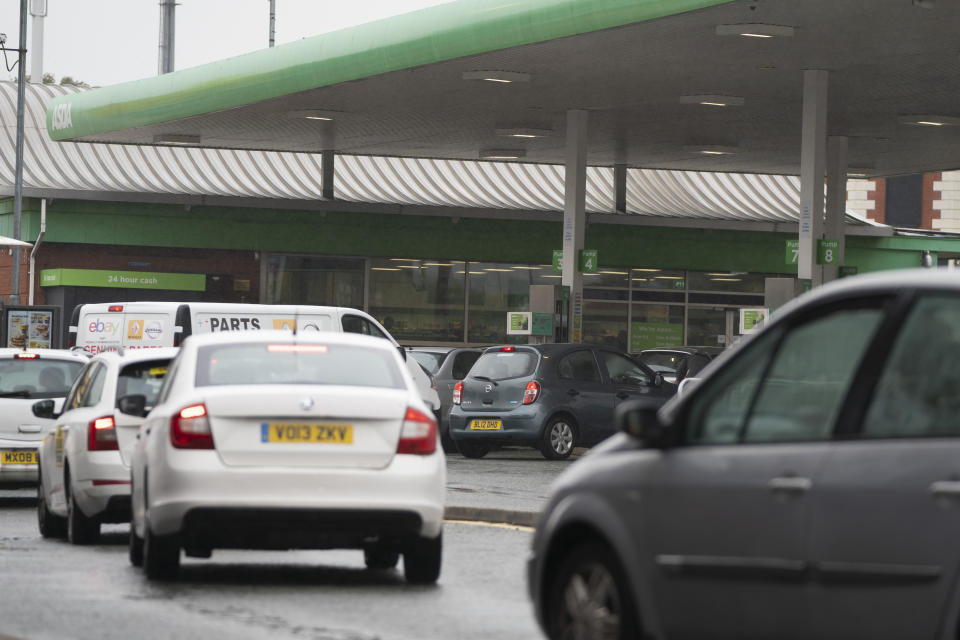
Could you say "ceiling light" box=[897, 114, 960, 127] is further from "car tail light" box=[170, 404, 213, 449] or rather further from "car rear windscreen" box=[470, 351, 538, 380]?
"car tail light" box=[170, 404, 213, 449]

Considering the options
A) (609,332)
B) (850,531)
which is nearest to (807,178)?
(609,332)

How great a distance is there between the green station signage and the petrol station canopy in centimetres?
309

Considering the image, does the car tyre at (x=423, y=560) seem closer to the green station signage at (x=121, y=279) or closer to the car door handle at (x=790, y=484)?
the car door handle at (x=790, y=484)

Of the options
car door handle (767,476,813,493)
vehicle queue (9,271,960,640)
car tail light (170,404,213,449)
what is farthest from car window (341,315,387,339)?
car door handle (767,476,813,493)

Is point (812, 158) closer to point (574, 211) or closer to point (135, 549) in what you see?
point (574, 211)

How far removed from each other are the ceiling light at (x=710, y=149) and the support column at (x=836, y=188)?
9.35 ft

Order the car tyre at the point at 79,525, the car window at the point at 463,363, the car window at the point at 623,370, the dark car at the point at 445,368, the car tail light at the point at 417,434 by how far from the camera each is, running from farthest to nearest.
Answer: the car window at the point at 463,363
the dark car at the point at 445,368
the car window at the point at 623,370
the car tyre at the point at 79,525
the car tail light at the point at 417,434

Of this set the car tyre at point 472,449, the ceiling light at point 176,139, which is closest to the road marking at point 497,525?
the car tyre at point 472,449

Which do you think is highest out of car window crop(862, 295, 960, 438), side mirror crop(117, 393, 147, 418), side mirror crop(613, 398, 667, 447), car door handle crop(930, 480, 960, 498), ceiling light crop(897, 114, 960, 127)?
ceiling light crop(897, 114, 960, 127)

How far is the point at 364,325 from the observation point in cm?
2430

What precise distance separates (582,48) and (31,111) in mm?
21675

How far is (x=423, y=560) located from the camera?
10414 mm

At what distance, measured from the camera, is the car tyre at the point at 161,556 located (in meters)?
10.2

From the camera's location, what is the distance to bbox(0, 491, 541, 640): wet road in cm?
851
